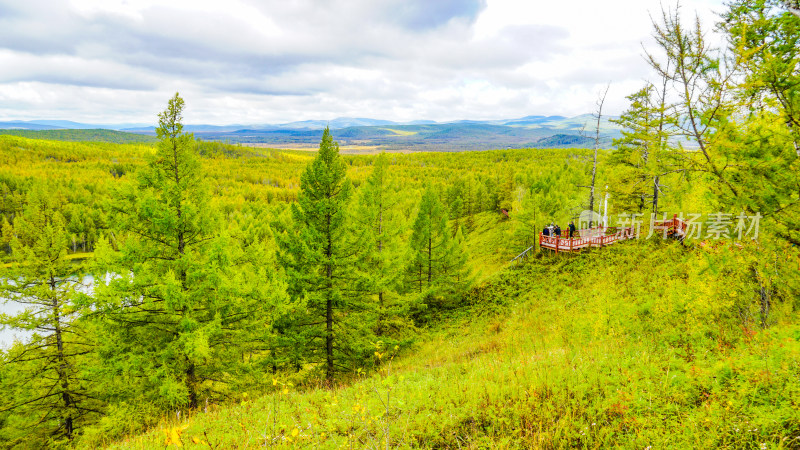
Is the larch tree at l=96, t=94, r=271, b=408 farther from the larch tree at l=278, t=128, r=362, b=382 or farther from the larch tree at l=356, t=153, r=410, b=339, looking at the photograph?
the larch tree at l=356, t=153, r=410, b=339

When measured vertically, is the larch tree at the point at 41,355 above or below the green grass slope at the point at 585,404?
below

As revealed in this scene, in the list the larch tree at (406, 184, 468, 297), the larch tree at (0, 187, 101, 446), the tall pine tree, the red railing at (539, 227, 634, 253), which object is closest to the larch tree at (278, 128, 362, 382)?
the tall pine tree

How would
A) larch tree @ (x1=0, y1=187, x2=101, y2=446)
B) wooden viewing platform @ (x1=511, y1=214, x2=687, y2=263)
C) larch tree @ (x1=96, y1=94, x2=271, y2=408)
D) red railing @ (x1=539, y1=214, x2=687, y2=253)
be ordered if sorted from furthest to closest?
red railing @ (x1=539, y1=214, x2=687, y2=253) < wooden viewing platform @ (x1=511, y1=214, x2=687, y2=263) < larch tree @ (x1=0, y1=187, x2=101, y2=446) < larch tree @ (x1=96, y1=94, x2=271, y2=408)

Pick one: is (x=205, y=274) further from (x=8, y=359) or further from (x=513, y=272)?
(x=513, y=272)

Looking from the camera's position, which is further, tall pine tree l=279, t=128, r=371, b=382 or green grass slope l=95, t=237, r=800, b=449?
tall pine tree l=279, t=128, r=371, b=382

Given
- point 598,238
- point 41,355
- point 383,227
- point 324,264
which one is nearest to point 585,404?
point 324,264

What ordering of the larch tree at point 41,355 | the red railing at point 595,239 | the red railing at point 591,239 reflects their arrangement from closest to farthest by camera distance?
the larch tree at point 41,355, the red railing at point 595,239, the red railing at point 591,239

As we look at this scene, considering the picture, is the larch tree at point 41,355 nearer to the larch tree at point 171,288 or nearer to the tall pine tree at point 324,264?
the larch tree at point 171,288

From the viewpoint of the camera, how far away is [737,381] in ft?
15.6

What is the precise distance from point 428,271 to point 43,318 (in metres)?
19.9

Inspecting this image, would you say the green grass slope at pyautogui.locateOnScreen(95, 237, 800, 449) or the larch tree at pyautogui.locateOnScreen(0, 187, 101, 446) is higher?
the green grass slope at pyautogui.locateOnScreen(95, 237, 800, 449)

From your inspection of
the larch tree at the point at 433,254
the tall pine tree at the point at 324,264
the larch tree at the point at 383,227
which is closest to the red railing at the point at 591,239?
the larch tree at the point at 433,254

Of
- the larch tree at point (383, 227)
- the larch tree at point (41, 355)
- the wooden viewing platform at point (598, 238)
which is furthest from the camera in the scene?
the wooden viewing platform at point (598, 238)

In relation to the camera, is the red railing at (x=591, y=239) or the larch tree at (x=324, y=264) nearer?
the larch tree at (x=324, y=264)
